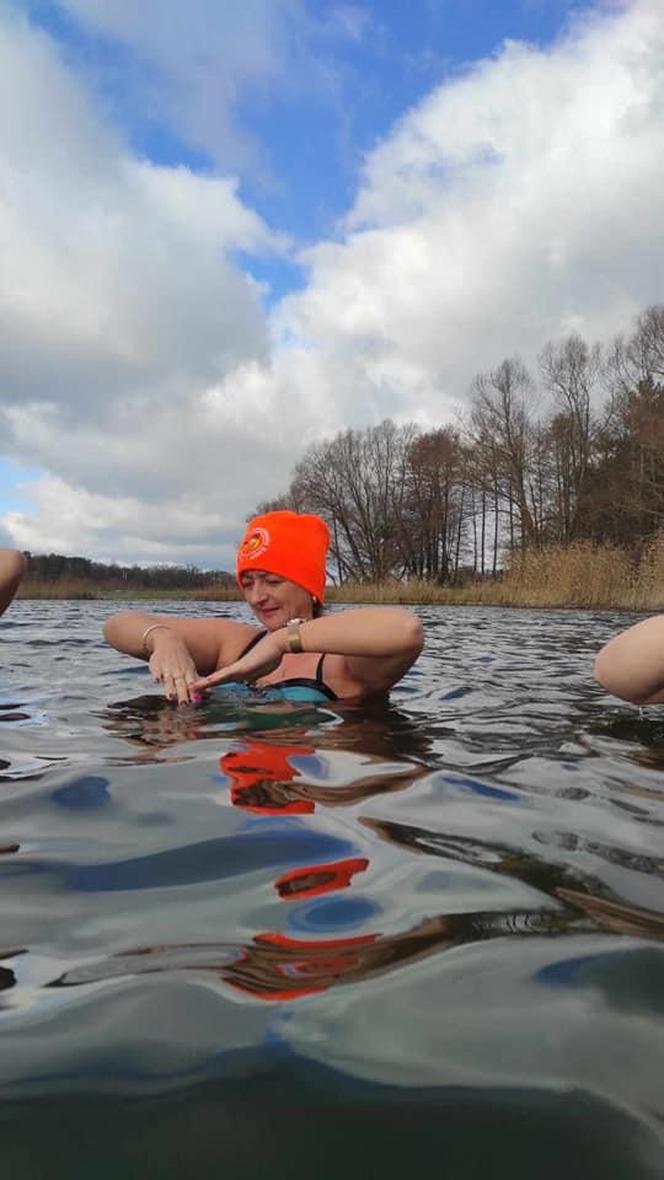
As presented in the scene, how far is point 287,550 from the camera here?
13.1 feet

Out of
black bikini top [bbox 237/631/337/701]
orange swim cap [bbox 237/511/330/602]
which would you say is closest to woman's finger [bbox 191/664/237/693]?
black bikini top [bbox 237/631/337/701]

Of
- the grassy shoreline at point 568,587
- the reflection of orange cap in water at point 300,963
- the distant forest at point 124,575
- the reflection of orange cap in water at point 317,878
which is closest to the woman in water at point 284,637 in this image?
the reflection of orange cap in water at point 317,878

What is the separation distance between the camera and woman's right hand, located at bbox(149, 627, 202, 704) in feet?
11.5

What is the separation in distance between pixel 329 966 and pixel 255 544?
3.02 metres

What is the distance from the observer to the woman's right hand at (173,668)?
11.5 ft

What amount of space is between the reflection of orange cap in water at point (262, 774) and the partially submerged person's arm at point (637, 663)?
40.9 inches

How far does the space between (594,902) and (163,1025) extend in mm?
766

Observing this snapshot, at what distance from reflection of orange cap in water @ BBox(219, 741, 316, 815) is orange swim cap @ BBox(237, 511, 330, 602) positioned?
1305 mm

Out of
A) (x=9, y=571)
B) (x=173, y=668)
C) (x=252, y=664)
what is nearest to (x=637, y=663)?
(x=252, y=664)

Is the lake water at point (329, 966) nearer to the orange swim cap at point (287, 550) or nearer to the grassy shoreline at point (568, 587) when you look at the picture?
the orange swim cap at point (287, 550)

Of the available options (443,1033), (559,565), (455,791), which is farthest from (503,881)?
(559,565)

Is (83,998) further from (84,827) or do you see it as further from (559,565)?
(559,565)

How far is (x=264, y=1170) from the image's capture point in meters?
0.70

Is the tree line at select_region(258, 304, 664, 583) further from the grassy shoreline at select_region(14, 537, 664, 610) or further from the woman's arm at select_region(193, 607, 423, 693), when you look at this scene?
the woman's arm at select_region(193, 607, 423, 693)
